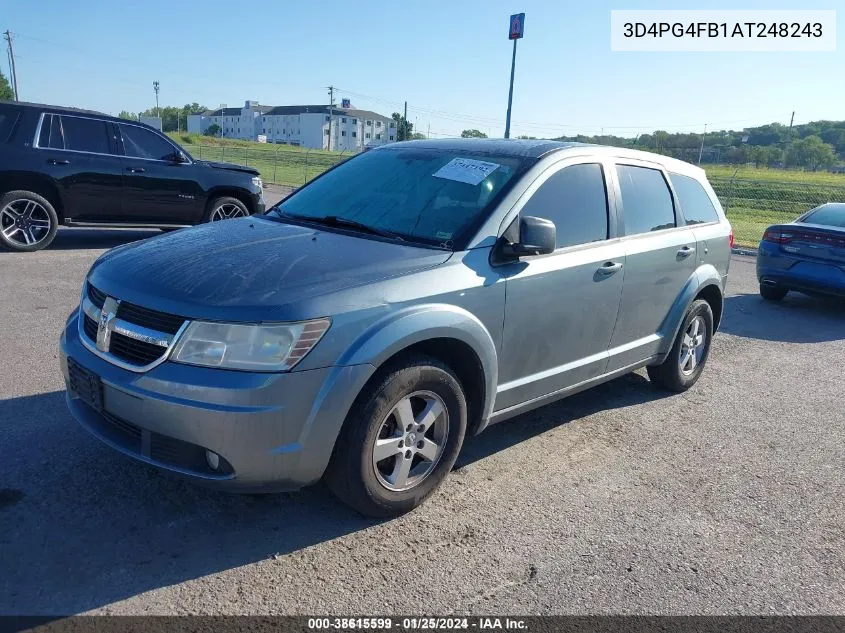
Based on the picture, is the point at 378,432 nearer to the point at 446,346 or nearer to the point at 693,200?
the point at 446,346

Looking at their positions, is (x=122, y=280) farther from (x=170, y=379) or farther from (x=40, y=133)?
(x=40, y=133)

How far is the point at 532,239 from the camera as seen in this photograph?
3564 millimetres

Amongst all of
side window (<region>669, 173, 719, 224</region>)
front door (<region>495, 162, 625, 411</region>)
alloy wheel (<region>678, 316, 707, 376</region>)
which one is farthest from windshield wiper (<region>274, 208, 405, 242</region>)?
alloy wheel (<region>678, 316, 707, 376</region>)

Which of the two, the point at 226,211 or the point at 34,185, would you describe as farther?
the point at 226,211

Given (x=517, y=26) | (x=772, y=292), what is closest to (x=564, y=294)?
(x=772, y=292)

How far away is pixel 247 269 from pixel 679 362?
3567 mm

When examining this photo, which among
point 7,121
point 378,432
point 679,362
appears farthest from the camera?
point 7,121

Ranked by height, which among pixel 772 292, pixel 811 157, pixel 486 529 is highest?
pixel 811 157

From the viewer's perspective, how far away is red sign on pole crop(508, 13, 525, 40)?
2195cm

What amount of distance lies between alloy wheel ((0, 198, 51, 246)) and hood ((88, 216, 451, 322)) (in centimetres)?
660

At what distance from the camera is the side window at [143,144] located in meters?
9.86


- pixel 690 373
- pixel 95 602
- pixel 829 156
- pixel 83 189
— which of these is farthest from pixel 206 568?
pixel 829 156

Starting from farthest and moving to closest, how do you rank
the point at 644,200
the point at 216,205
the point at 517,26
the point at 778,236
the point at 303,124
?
the point at 303,124, the point at 517,26, the point at 216,205, the point at 778,236, the point at 644,200

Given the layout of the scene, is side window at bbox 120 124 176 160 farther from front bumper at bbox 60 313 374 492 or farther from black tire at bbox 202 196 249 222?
front bumper at bbox 60 313 374 492
